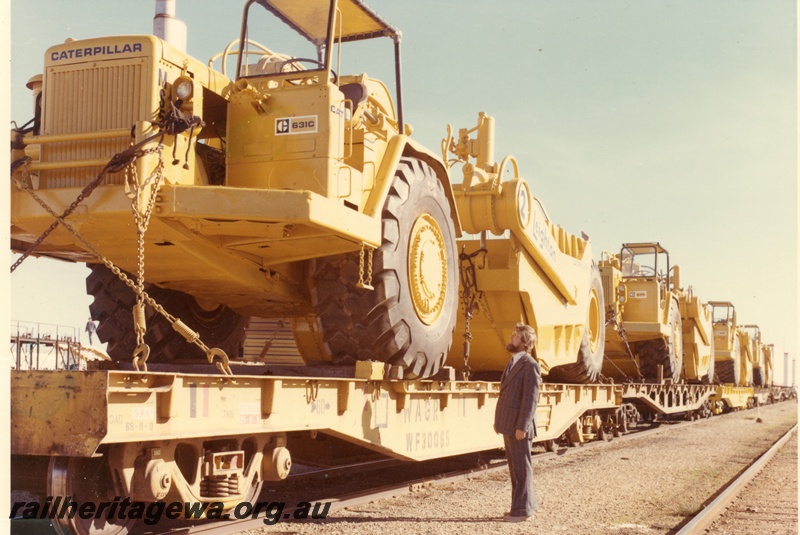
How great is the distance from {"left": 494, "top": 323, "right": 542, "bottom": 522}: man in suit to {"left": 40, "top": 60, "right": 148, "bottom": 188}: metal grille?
3.35 metres

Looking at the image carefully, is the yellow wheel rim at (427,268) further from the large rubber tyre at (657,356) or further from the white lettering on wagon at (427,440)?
the large rubber tyre at (657,356)

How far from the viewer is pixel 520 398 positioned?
22.8 feet

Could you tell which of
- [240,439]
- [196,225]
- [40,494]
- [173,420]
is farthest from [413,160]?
[40,494]

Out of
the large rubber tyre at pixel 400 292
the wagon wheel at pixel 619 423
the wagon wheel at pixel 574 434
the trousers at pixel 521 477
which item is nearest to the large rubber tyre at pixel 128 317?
the large rubber tyre at pixel 400 292

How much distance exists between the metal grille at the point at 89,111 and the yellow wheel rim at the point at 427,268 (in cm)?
255

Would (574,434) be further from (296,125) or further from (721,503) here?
(296,125)

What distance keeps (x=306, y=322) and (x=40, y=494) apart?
3322 millimetres

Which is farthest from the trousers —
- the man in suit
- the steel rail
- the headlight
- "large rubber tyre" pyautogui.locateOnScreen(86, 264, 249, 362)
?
the headlight

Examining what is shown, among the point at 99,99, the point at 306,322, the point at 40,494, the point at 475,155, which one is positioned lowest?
the point at 40,494

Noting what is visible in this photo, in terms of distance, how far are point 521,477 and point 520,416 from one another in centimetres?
48

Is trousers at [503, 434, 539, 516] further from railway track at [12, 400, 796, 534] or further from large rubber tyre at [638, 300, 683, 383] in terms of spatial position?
large rubber tyre at [638, 300, 683, 383]

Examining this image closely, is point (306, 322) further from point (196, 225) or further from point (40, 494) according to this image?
point (40, 494)

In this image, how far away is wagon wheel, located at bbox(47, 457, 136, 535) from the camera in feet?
15.0

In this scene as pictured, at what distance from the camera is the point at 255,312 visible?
24.7 ft
